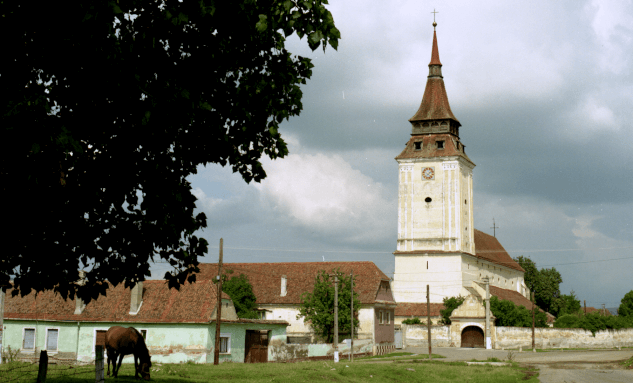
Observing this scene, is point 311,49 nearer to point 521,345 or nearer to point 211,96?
point 211,96

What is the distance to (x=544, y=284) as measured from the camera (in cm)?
12612

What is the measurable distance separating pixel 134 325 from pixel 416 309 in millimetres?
49693

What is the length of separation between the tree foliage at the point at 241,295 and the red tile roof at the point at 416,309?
28.6 meters

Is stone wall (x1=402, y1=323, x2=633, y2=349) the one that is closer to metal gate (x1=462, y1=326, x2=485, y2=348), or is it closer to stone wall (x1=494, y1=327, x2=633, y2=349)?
stone wall (x1=494, y1=327, x2=633, y2=349)

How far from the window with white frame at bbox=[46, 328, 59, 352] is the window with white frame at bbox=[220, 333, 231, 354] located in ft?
32.4

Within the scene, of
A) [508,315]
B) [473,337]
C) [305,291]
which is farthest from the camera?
[508,315]

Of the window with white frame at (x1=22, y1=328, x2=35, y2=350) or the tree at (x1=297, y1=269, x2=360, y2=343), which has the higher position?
the tree at (x1=297, y1=269, x2=360, y2=343)

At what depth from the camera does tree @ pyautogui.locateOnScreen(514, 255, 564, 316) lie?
12506 cm

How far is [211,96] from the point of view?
37.4ft

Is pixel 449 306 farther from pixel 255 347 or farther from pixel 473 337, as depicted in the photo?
pixel 255 347

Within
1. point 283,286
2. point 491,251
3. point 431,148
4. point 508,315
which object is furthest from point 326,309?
point 491,251

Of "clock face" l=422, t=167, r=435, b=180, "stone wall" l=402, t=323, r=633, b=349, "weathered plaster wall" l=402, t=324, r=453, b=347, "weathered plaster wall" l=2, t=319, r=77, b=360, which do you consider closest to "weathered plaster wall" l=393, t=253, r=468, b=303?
"clock face" l=422, t=167, r=435, b=180

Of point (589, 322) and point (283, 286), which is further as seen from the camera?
point (589, 322)

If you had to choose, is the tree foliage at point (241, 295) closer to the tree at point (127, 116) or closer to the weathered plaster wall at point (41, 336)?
the weathered plaster wall at point (41, 336)
